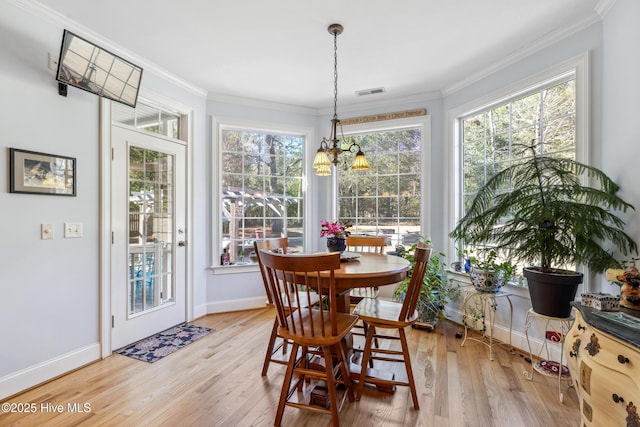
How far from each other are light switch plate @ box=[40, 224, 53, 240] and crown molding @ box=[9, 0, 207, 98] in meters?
1.48

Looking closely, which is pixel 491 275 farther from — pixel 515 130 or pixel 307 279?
pixel 307 279

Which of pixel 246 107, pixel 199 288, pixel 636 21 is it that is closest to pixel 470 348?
pixel 636 21

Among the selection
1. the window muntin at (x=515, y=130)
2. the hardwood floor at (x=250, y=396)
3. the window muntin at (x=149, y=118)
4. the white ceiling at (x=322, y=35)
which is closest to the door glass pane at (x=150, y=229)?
the window muntin at (x=149, y=118)

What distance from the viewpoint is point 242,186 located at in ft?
13.0

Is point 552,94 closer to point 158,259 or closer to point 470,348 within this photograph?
point 470,348

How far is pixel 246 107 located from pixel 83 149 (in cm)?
195

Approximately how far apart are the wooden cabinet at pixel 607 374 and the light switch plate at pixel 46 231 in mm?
3256

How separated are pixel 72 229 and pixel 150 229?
0.73 m

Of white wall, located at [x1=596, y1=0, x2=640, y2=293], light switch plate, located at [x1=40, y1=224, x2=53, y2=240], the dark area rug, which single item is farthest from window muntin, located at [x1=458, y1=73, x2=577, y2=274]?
light switch plate, located at [x1=40, y1=224, x2=53, y2=240]

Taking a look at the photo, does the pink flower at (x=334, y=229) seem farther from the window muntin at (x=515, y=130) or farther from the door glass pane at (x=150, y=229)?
the door glass pane at (x=150, y=229)

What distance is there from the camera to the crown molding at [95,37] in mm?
2105

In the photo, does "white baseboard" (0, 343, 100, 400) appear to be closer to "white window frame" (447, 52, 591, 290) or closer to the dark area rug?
the dark area rug

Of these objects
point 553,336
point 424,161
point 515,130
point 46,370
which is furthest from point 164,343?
point 515,130

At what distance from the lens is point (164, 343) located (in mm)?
2854
